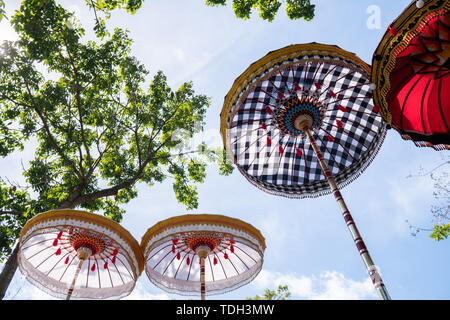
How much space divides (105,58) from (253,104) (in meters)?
6.43

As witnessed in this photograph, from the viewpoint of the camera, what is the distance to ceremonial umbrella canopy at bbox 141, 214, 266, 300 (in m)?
5.84

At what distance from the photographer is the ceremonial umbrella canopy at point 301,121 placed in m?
6.79

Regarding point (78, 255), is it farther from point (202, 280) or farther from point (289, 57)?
point (289, 57)

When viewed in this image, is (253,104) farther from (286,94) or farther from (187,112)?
(187,112)

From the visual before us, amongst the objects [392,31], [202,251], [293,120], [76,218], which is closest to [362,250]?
[202,251]

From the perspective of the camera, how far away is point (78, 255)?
20.3 ft

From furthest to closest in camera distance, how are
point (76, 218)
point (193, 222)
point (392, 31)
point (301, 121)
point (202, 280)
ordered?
point (301, 121), point (202, 280), point (193, 222), point (76, 218), point (392, 31)

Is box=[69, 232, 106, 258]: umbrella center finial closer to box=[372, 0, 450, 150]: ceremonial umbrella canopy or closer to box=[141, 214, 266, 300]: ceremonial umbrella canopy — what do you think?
box=[141, 214, 266, 300]: ceremonial umbrella canopy

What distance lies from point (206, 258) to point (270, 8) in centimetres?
752

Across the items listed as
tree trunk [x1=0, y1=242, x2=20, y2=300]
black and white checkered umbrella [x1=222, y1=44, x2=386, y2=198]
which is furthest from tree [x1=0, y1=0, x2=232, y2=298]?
black and white checkered umbrella [x1=222, y1=44, x2=386, y2=198]
